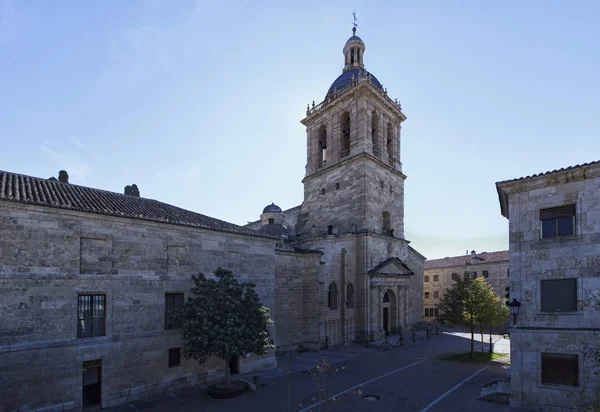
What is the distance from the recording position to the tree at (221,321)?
15.9 metres

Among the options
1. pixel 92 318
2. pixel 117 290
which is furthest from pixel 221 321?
pixel 92 318

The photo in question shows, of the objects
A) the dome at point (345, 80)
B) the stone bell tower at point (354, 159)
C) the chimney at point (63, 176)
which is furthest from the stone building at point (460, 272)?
the chimney at point (63, 176)

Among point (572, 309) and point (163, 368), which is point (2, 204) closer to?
point (163, 368)

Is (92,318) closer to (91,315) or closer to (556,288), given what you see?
(91,315)

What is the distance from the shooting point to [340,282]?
30359 mm

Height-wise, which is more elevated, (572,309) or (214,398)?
(572,309)

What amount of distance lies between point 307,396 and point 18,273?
43.0ft

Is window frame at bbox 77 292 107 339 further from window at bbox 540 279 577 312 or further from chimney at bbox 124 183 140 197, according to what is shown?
window at bbox 540 279 577 312

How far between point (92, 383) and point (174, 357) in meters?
3.59

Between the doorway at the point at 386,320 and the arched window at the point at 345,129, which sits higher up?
the arched window at the point at 345,129

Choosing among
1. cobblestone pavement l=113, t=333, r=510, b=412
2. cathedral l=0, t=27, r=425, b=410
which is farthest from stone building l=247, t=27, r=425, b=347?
cobblestone pavement l=113, t=333, r=510, b=412

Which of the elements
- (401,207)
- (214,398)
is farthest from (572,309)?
(401,207)

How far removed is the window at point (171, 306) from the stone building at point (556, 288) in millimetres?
15175

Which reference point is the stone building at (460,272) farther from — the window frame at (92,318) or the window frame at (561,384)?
the window frame at (92,318)
